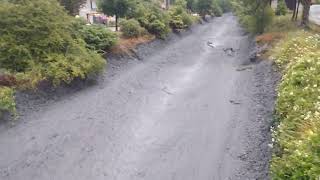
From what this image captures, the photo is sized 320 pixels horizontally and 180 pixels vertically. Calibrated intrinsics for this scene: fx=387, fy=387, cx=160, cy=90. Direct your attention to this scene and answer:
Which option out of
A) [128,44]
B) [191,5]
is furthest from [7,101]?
[191,5]

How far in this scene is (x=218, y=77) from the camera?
2106 centimetres

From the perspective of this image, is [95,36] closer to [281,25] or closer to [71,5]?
[71,5]

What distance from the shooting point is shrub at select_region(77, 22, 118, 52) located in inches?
787

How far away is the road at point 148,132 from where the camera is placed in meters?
9.83

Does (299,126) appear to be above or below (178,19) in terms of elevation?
below

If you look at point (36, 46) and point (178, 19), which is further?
point (178, 19)

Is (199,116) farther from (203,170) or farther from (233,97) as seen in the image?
(203,170)

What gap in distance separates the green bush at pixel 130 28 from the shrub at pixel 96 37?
4407 mm

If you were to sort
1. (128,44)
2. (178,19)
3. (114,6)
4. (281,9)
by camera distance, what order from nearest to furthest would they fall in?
(128,44), (114,6), (178,19), (281,9)

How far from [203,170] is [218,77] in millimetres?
11673

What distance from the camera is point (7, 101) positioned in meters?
12.4

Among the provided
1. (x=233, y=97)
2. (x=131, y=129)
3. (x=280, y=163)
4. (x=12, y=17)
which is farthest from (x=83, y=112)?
(x=280, y=163)

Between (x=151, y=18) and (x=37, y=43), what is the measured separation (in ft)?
52.1

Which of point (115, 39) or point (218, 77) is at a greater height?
point (115, 39)
